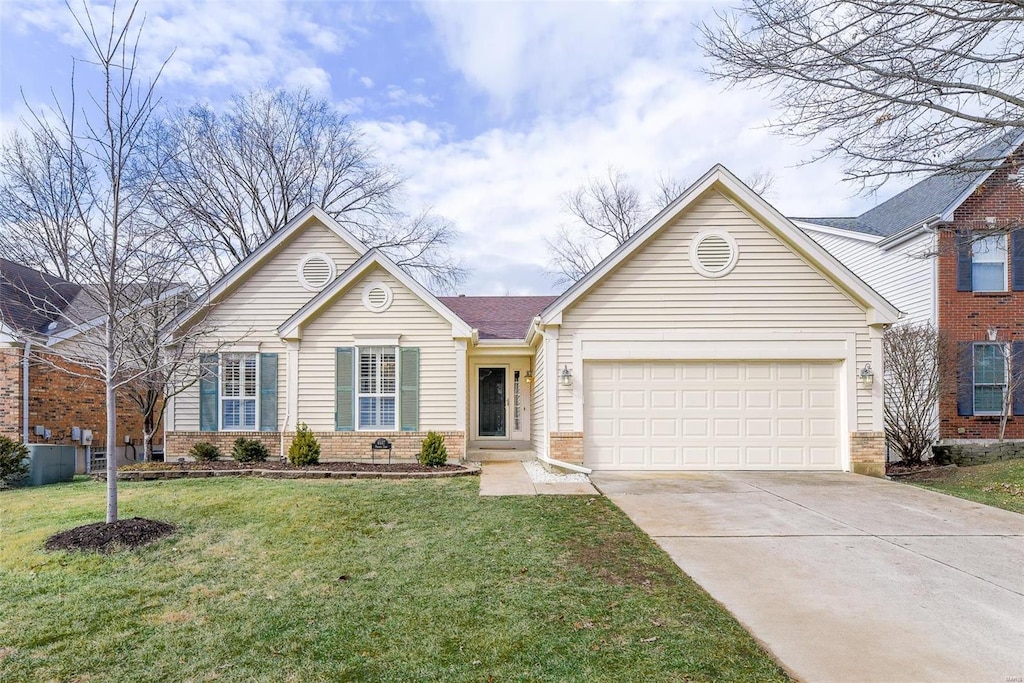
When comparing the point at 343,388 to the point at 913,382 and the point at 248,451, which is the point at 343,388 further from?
the point at 913,382

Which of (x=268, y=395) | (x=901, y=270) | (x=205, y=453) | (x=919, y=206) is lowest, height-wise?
(x=205, y=453)

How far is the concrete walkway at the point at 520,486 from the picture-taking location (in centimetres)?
836

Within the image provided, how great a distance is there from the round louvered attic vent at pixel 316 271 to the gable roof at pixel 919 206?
12625mm

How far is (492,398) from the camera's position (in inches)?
611

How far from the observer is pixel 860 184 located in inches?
377

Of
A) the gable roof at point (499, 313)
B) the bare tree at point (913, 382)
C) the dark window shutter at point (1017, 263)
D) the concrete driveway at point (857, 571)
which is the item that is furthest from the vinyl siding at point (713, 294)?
the dark window shutter at point (1017, 263)

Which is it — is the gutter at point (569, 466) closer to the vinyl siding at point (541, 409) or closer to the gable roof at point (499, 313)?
the vinyl siding at point (541, 409)

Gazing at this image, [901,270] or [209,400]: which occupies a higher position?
[901,270]

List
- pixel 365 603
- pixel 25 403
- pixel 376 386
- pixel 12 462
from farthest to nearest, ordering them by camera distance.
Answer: pixel 25 403 < pixel 376 386 < pixel 12 462 < pixel 365 603

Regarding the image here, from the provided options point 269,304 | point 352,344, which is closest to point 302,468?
point 352,344

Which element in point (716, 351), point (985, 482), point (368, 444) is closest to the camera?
point (985, 482)

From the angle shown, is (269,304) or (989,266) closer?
(269,304)

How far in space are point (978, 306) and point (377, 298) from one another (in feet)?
46.8

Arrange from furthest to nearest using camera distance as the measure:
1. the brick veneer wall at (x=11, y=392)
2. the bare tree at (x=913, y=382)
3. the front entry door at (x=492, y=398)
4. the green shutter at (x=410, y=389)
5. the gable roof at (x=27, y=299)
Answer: the front entry door at (x=492, y=398) < the gable roof at (x=27, y=299) < the brick veneer wall at (x=11, y=392) < the bare tree at (x=913, y=382) < the green shutter at (x=410, y=389)
